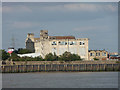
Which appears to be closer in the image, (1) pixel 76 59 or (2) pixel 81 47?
(1) pixel 76 59

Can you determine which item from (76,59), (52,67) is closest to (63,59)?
(76,59)

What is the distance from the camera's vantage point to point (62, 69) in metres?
140

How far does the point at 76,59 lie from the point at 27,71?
45617 millimetres

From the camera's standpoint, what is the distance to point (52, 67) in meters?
141

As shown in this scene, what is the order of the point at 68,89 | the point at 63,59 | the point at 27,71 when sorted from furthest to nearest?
the point at 63,59 < the point at 27,71 < the point at 68,89

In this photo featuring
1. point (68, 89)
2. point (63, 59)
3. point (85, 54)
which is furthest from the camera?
point (85, 54)

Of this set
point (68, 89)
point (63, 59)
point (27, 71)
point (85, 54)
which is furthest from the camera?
point (85, 54)

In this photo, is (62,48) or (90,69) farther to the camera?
(62,48)

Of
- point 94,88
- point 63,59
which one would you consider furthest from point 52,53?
point 94,88

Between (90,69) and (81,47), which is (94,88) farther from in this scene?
(81,47)

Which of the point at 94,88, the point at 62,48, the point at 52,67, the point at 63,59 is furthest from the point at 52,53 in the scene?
the point at 94,88

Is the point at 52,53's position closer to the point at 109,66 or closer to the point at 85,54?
the point at 85,54

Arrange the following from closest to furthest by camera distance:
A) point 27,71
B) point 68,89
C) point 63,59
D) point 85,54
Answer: point 68,89
point 27,71
point 63,59
point 85,54

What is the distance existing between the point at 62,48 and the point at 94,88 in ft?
413
